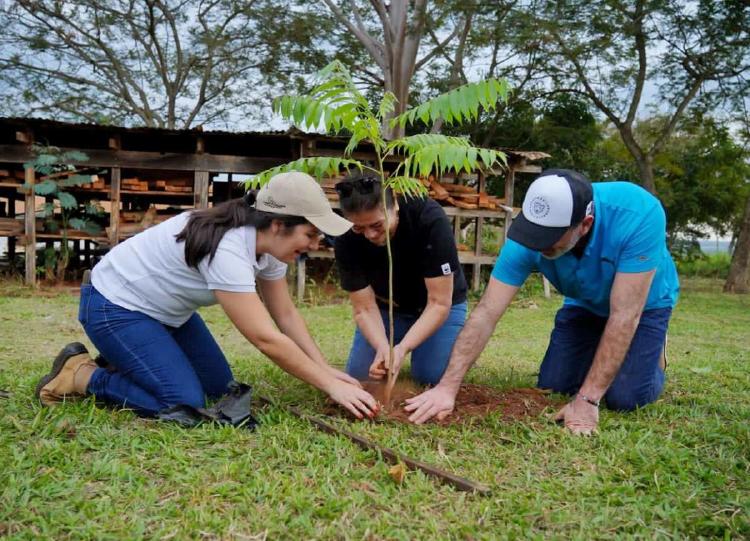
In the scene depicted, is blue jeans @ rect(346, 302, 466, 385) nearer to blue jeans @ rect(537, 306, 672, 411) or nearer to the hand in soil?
blue jeans @ rect(537, 306, 672, 411)

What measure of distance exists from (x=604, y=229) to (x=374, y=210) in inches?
52.2

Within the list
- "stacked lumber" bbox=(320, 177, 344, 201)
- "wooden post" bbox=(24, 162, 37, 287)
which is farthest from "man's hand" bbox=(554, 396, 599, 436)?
"wooden post" bbox=(24, 162, 37, 287)

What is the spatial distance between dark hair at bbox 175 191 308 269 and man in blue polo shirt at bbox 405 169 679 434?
4.12 ft

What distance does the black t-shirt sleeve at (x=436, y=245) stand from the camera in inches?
166

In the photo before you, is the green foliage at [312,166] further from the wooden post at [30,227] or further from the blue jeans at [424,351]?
the wooden post at [30,227]

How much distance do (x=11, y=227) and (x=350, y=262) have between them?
10164 mm

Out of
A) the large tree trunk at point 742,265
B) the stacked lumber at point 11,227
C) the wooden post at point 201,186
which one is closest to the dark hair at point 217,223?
the wooden post at point 201,186

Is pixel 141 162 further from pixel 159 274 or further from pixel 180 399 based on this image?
pixel 180 399

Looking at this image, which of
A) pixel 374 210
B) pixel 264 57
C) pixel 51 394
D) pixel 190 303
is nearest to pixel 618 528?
pixel 374 210

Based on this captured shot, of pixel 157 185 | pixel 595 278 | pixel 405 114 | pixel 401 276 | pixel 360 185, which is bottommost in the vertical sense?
pixel 401 276

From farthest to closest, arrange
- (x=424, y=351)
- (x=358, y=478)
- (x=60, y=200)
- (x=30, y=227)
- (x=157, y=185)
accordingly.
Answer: (x=157, y=185), (x=30, y=227), (x=60, y=200), (x=424, y=351), (x=358, y=478)

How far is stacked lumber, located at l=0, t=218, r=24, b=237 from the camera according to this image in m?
12.1

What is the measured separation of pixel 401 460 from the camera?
10.1ft

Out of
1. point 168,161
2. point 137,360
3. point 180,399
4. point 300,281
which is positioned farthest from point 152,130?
point 180,399
